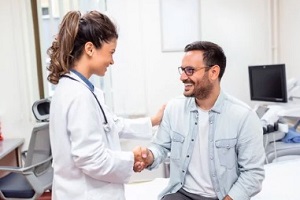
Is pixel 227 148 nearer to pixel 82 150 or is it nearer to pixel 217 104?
pixel 217 104

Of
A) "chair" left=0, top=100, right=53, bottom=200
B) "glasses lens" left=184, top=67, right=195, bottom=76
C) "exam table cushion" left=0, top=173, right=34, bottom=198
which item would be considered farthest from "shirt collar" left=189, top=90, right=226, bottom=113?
"exam table cushion" left=0, top=173, right=34, bottom=198

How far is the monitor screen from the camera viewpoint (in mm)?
2760

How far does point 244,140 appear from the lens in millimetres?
1573

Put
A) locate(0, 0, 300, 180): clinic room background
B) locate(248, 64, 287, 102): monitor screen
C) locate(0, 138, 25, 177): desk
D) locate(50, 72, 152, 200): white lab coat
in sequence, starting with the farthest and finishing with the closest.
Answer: locate(0, 0, 300, 180): clinic room background
locate(0, 138, 25, 177): desk
locate(248, 64, 287, 102): monitor screen
locate(50, 72, 152, 200): white lab coat

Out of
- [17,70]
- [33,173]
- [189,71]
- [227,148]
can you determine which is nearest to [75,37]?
[189,71]

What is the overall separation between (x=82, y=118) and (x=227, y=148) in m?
0.77

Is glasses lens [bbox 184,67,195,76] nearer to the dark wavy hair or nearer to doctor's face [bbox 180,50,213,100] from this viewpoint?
doctor's face [bbox 180,50,213,100]

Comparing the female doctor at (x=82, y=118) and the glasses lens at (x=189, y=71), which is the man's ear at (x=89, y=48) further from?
the glasses lens at (x=189, y=71)

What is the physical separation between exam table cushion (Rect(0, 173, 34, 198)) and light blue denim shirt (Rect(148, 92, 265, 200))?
1.24 meters

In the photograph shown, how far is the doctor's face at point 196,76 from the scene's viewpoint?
1619 mm

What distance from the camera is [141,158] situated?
1522 mm

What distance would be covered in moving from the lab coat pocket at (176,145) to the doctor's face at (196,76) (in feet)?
0.75

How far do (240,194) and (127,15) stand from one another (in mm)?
2133

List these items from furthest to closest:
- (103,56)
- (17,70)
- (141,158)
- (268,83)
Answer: (17,70) → (268,83) → (141,158) → (103,56)
